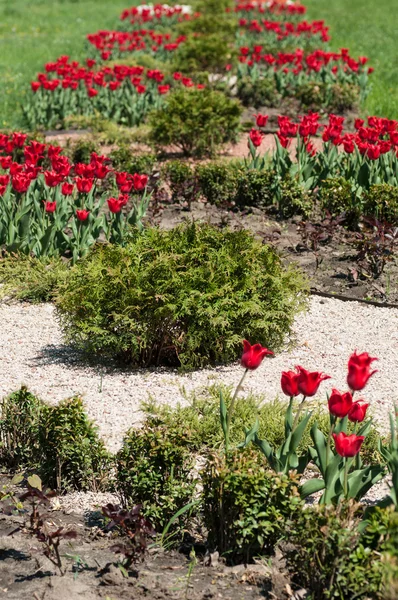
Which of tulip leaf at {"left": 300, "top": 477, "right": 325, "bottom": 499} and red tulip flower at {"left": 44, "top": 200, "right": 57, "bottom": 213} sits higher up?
red tulip flower at {"left": 44, "top": 200, "right": 57, "bottom": 213}

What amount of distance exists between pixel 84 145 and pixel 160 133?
117 cm

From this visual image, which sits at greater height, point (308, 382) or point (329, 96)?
point (308, 382)

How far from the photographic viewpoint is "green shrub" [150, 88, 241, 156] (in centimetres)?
1242

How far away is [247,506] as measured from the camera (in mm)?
3971

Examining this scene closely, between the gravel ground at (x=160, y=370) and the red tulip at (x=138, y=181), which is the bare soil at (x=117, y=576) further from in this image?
the red tulip at (x=138, y=181)

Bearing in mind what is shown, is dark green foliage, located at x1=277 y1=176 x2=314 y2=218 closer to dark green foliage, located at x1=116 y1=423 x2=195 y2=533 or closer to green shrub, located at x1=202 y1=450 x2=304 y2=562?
dark green foliage, located at x1=116 y1=423 x2=195 y2=533

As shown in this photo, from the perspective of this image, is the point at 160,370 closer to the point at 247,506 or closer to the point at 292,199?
the point at 247,506

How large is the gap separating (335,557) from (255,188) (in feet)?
21.3

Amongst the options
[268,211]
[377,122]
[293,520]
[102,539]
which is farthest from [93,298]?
[377,122]

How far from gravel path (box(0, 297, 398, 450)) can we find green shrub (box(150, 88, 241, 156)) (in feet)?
17.9

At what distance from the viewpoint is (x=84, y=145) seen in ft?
38.9

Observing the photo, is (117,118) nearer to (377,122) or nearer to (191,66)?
(191,66)

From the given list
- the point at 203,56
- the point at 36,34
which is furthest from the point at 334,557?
the point at 36,34

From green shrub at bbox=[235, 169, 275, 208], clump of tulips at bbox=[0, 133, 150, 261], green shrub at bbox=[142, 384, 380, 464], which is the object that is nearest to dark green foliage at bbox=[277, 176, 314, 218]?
green shrub at bbox=[235, 169, 275, 208]
